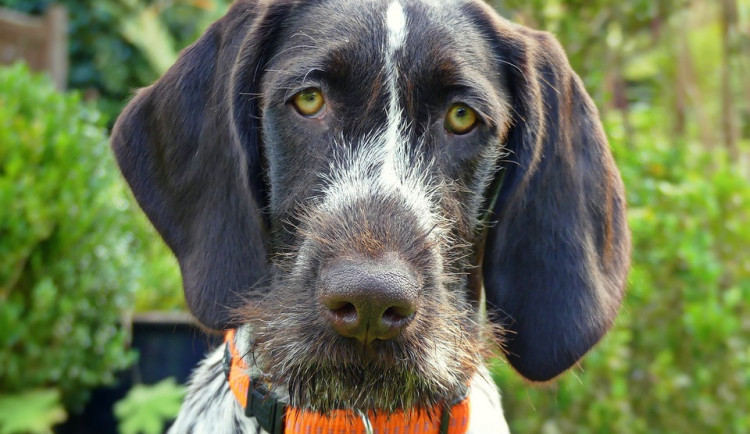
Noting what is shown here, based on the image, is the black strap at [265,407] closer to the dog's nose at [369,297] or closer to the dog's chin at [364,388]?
the dog's chin at [364,388]

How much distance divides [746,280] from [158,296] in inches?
137

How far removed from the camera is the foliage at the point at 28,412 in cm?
408

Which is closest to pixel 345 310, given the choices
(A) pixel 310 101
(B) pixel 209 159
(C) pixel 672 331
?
(A) pixel 310 101

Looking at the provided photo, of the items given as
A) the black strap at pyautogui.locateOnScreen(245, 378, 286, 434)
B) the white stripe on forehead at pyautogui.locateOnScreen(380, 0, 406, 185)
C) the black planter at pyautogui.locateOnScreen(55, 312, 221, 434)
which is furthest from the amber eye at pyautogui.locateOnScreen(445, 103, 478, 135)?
the black planter at pyautogui.locateOnScreen(55, 312, 221, 434)

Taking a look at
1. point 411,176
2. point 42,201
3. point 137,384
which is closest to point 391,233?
point 411,176

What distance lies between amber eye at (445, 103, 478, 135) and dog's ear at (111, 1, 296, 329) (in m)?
0.54

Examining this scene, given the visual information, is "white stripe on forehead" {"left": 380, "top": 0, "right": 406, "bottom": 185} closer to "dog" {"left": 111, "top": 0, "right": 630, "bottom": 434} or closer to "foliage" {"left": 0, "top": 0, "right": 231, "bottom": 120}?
"dog" {"left": 111, "top": 0, "right": 630, "bottom": 434}

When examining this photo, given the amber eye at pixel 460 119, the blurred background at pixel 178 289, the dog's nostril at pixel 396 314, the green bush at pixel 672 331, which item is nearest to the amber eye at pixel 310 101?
the amber eye at pixel 460 119

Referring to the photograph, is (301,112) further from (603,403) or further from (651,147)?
(651,147)

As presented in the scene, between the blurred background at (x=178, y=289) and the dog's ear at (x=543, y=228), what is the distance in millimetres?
1510

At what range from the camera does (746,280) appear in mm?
4805

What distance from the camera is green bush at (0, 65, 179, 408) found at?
414cm

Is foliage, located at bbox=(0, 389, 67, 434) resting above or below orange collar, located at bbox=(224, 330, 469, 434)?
below

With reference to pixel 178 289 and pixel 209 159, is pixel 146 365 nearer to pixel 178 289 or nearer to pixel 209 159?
pixel 178 289
